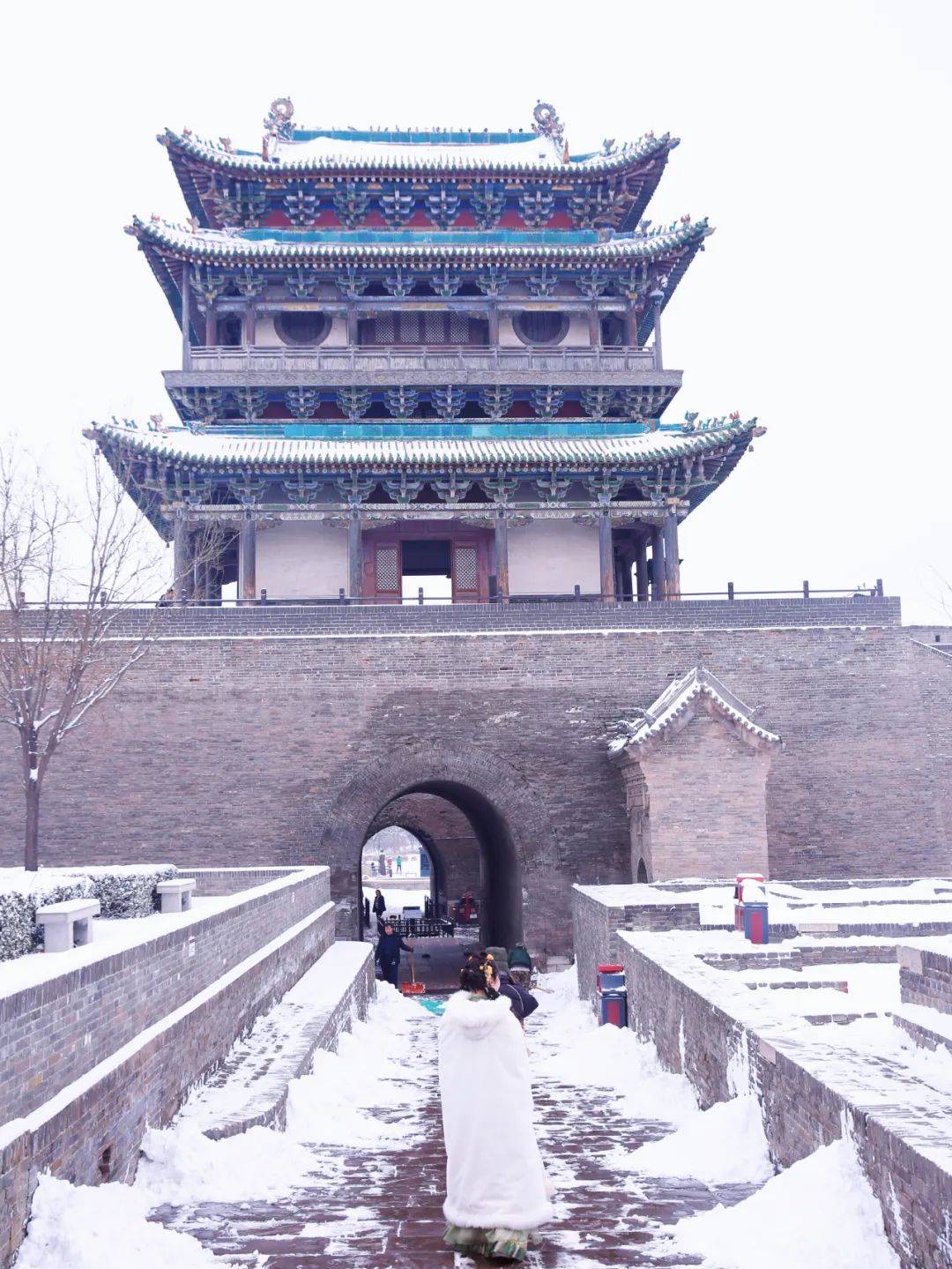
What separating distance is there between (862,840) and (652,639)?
484cm

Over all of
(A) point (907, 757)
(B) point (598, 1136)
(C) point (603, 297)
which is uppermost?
(C) point (603, 297)

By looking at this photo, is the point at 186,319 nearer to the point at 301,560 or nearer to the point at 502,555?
the point at 301,560

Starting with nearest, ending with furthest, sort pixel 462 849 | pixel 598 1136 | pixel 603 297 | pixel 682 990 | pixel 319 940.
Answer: pixel 598 1136 < pixel 682 990 < pixel 319 940 < pixel 603 297 < pixel 462 849

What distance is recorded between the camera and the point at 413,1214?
6.30 meters

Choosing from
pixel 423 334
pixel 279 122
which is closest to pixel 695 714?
pixel 423 334

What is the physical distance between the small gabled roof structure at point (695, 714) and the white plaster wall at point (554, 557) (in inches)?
218

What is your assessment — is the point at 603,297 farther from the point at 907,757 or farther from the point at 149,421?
the point at 907,757

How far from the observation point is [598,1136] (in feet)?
26.6

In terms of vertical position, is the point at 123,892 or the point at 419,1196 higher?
the point at 123,892

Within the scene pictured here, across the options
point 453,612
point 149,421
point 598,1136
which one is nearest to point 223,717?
point 453,612

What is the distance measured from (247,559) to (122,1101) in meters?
16.9

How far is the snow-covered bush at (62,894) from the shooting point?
22.1ft

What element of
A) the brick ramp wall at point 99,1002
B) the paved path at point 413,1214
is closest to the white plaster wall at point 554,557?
the brick ramp wall at point 99,1002

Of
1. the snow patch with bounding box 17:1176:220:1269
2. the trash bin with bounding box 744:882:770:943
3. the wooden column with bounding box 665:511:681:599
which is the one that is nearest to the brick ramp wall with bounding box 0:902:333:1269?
the snow patch with bounding box 17:1176:220:1269
